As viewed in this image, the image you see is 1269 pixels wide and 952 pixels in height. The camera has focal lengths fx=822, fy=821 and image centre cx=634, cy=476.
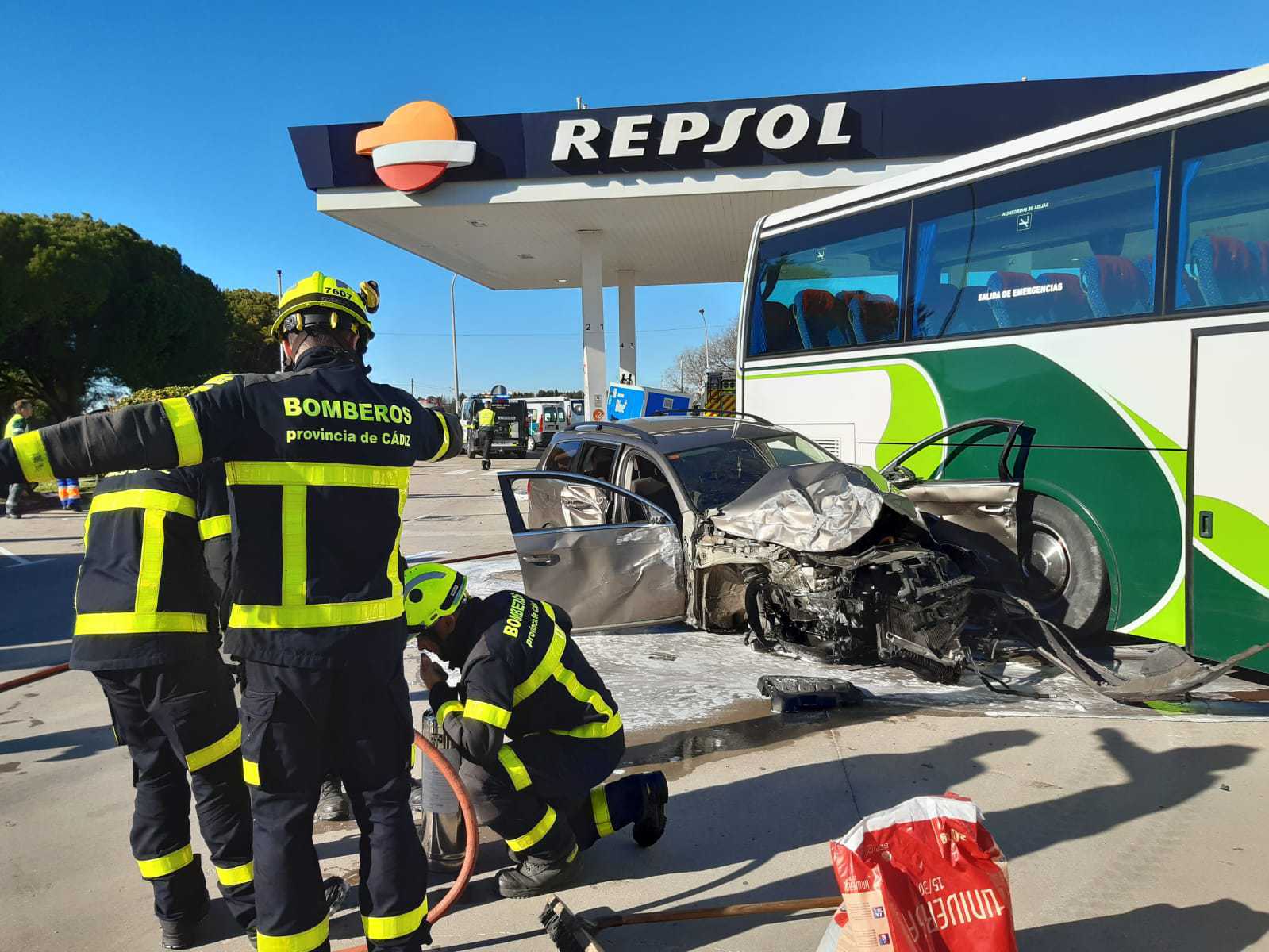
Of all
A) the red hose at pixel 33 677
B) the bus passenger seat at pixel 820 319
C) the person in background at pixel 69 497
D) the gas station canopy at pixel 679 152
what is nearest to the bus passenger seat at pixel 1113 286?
the bus passenger seat at pixel 820 319

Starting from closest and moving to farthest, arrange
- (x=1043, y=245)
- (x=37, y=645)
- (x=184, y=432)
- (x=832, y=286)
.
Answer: (x=184, y=432), (x=1043, y=245), (x=37, y=645), (x=832, y=286)

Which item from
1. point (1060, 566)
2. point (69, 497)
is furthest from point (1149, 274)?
point (69, 497)

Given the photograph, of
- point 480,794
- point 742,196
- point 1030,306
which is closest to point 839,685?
point 480,794

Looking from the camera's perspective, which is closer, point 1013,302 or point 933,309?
point 1013,302

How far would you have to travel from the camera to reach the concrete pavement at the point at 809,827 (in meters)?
2.58

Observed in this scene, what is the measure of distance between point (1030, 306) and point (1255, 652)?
2.41 m

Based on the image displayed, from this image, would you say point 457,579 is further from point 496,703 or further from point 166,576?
point 166,576

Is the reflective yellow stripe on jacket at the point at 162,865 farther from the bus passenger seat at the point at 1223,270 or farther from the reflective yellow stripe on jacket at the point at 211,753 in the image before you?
the bus passenger seat at the point at 1223,270

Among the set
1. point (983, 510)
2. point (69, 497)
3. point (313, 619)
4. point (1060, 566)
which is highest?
point (313, 619)

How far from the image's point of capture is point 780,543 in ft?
15.4

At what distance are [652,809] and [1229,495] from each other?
341cm

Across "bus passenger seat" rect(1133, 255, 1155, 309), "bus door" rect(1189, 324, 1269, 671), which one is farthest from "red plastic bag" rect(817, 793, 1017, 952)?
"bus passenger seat" rect(1133, 255, 1155, 309)

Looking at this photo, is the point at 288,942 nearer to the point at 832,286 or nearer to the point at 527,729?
the point at 527,729

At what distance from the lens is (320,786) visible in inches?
89.3
